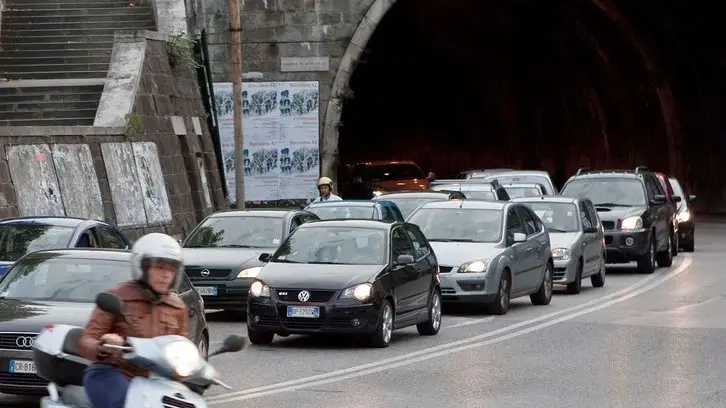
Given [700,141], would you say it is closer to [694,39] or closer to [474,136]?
[694,39]

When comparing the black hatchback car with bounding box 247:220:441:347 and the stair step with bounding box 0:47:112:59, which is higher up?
the stair step with bounding box 0:47:112:59

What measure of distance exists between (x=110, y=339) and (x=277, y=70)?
34.7m

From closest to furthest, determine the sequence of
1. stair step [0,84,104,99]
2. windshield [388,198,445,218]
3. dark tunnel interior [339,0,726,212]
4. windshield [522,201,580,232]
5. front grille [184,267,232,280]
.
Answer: front grille [184,267,232,280], windshield [522,201,580,232], windshield [388,198,445,218], stair step [0,84,104,99], dark tunnel interior [339,0,726,212]

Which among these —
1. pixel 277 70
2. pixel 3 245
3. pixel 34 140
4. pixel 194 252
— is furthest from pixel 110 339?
pixel 277 70

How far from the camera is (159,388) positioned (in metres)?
7.24

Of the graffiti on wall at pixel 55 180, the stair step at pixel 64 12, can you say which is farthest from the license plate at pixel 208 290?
the stair step at pixel 64 12

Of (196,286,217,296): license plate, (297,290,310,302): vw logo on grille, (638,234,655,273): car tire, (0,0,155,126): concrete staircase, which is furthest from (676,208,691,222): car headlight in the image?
(297,290,310,302): vw logo on grille

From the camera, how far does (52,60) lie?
34156 millimetres

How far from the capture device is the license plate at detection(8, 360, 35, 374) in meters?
12.1

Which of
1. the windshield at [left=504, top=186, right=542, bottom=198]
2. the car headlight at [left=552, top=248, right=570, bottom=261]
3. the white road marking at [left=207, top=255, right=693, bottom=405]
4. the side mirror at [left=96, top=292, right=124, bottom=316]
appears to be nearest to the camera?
the side mirror at [left=96, top=292, right=124, bottom=316]

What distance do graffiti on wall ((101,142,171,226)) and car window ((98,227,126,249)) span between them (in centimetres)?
1041

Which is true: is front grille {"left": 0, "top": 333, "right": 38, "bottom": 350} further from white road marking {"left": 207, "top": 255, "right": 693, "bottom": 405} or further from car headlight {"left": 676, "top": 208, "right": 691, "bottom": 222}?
car headlight {"left": 676, "top": 208, "right": 691, "bottom": 222}

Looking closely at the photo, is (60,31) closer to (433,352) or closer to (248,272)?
(248,272)

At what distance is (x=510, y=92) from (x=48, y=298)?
163 feet
